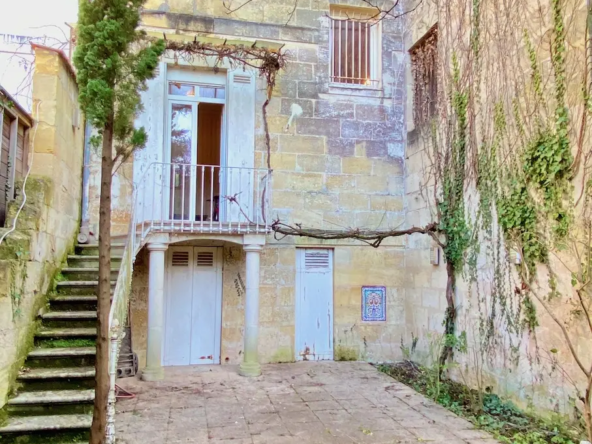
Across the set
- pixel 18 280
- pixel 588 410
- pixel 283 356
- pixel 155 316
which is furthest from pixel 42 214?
pixel 588 410

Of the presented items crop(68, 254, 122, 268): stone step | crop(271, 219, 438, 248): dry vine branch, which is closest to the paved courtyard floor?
crop(68, 254, 122, 268): stone step

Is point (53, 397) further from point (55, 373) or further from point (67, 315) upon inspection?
point (67, 315)

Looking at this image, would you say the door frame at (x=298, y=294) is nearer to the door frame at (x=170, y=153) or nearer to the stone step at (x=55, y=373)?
the door frame at (x=170, y=153)

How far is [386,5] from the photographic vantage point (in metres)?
8.48

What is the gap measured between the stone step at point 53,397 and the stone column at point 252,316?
8.90 ft

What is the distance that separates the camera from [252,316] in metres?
6.80

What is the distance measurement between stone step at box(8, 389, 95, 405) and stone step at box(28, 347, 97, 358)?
389mm

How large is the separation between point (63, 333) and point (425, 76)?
22.1 feet

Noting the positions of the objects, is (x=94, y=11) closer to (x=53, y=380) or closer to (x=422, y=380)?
(x=53, y=380)

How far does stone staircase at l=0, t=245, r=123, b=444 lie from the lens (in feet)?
12.7

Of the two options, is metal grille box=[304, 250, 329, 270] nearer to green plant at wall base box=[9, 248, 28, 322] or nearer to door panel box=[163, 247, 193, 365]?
door panel box=[163, 247, 193, 365]

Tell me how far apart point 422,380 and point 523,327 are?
1.93 metres

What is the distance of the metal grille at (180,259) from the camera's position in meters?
7.57

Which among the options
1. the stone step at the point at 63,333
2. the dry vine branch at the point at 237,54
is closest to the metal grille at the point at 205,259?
the stone step at the point at 63,333
